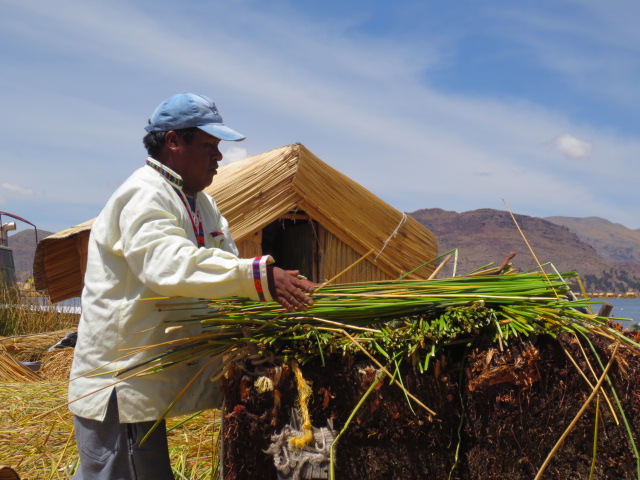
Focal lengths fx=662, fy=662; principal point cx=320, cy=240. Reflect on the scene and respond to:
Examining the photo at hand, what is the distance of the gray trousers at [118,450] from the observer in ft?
7.73

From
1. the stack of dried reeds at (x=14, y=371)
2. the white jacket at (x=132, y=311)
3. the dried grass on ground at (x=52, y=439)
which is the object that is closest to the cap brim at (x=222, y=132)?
the white jacket at (x=132, y=311)

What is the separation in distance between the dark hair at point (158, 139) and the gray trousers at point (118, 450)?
36.5 inches

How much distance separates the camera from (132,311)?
231 cm

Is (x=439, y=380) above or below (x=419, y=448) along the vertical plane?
above

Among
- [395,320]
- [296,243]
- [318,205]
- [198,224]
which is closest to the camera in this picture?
[395,320]

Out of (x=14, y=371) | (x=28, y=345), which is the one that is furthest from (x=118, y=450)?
(x=28, y=345)

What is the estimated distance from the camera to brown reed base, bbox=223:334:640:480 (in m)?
2.03

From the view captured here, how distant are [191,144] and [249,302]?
65cm

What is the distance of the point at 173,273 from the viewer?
80.6 inches

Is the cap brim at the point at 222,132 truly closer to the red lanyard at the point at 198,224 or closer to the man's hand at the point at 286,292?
the red lanyard at the point at 198,224

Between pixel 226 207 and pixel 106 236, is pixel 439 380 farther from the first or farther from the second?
pixel 226 207

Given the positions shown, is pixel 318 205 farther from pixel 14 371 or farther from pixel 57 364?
pixel 57 364

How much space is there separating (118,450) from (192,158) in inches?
43.3

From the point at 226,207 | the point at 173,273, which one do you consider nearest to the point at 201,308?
the point at 173,273
